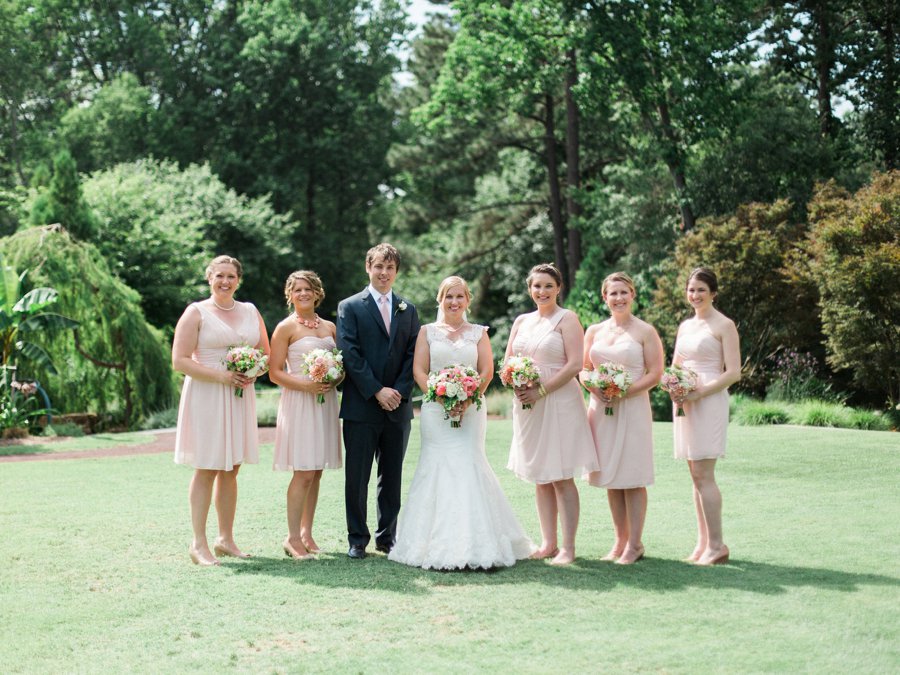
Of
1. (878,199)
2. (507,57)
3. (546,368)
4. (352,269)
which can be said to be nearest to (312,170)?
(352,269)

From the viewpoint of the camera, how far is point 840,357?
18.2 m

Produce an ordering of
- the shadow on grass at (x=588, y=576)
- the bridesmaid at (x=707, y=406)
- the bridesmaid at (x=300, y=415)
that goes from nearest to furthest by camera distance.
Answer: the shadow on grass at (x=588, y=576)
the bridesmaid at (x=707, y=406)
the bridesmaid at (x=300, y=415)

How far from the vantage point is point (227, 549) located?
739 centimetres

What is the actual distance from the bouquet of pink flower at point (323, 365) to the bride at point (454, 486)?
0.57m

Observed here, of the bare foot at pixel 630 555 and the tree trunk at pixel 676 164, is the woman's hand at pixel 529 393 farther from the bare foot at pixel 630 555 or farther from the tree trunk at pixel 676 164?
the tree trunk at pixel 676 164

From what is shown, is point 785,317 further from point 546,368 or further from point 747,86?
point 546,368

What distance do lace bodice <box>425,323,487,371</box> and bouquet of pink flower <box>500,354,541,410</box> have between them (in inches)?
12.0

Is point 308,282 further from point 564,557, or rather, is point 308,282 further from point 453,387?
point 564,557

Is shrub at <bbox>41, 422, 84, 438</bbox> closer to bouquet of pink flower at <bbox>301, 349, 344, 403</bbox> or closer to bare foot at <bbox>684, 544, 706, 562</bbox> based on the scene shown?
bouquet of pink flower at <bbox>301, 349, 344, 403</bbox>

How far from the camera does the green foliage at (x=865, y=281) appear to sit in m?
17.2

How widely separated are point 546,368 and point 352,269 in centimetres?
3475

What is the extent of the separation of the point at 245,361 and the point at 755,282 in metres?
16.0

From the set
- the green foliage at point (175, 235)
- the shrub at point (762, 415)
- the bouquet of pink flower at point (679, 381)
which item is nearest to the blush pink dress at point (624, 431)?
the bouquet of pink flower at point (679, 381)

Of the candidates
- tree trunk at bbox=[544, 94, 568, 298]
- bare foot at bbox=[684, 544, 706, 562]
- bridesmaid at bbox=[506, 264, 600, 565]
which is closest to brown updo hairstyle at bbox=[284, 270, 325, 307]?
bridesmaid at bbox=[506, 264, 600, 565]
